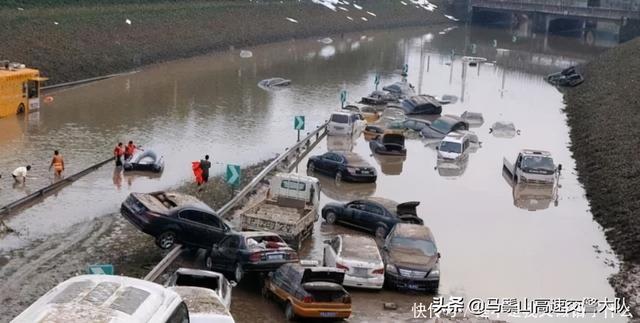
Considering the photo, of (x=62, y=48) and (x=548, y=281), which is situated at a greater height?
(x=62, y=48)

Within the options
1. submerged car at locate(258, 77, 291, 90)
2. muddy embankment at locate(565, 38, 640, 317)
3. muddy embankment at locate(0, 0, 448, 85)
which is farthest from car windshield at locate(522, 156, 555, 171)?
muddy embankment at locate(0, 0, 448, 85)

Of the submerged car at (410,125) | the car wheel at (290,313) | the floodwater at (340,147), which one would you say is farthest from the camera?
the submerged car at (410,125)

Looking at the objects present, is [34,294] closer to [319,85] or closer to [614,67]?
[319,85]

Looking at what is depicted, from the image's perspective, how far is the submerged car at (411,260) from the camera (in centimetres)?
2272

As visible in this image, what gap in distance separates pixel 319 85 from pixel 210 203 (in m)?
38.3

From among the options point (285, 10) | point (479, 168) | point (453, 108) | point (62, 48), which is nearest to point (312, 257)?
point (479, 168)

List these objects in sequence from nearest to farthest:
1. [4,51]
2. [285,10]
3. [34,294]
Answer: [34,294]
[4,51]
[285,10]

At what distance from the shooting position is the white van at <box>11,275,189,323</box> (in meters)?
11.0

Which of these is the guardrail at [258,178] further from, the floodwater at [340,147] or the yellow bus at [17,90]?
the yellow bus at [17,90]

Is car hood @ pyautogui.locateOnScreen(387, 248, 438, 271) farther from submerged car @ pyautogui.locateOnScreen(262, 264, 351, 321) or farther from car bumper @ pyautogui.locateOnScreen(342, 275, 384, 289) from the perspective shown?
submerged car @ pyautogui.locateOnScreen(262, 264, 351, 321)

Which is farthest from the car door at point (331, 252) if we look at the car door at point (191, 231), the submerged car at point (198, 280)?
the submerged car at point (198, 280)

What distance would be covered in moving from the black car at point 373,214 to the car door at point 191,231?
600 centimetres

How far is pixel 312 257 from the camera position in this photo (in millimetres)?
25547

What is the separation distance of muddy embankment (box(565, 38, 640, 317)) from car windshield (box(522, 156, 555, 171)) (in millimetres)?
1625
